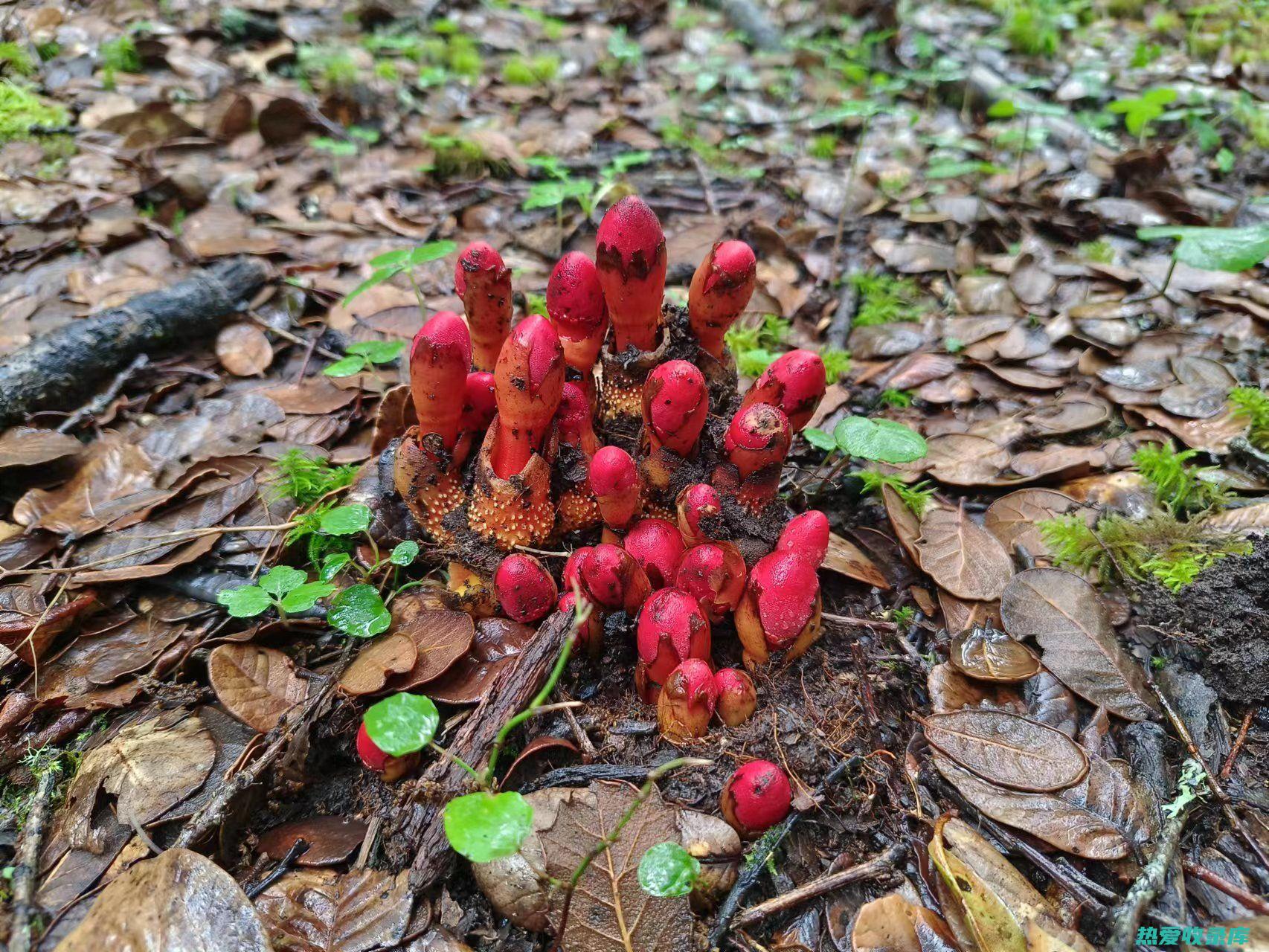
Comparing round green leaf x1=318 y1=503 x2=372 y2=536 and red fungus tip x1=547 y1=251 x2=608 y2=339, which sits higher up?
red fungus tip x1=547 y1=251 x2=608 y2=339

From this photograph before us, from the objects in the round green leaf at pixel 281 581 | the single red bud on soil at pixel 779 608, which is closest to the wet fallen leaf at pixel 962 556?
the single red bud on soil at pixel 779 608

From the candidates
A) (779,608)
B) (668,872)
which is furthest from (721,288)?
(668,872)

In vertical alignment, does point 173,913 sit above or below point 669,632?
below

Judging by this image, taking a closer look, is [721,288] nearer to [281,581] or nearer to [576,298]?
[576,298]

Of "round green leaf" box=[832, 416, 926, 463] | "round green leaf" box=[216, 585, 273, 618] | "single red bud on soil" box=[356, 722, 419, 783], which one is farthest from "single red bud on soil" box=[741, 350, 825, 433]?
"round green leaf" box=[216, 585, 273, 618]

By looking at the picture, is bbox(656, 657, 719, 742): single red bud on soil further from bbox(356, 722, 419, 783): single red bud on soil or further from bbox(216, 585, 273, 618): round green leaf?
bbox(216, 585, 273, 618): round green leaf

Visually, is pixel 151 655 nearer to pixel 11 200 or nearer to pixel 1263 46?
pixel 11 200

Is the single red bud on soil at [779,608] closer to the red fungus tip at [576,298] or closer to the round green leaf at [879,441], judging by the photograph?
the round green leaf at [879,441]
